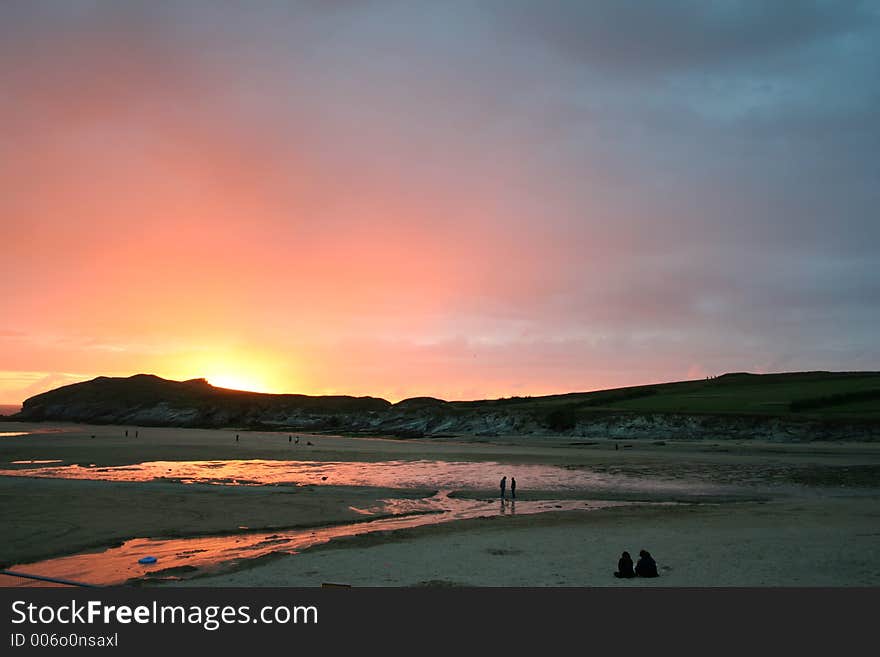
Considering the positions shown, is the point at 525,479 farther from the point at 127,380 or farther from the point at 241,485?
the point at 127,380

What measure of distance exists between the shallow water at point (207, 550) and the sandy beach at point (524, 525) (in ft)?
2.13

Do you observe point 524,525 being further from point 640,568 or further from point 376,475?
point 376,475

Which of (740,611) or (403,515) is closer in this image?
(740,611)

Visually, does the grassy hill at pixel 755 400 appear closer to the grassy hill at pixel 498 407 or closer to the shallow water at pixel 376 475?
the grassy hill at pixel 498 407

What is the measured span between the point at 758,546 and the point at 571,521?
8.50 meters

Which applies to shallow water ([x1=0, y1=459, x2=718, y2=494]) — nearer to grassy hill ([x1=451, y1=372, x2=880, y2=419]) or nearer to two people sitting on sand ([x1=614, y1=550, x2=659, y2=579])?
two people sitting on sand ([x1=614, y1=550, x2=659, y2=579])

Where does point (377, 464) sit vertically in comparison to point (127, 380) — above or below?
below

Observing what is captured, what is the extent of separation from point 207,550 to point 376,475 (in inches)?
986

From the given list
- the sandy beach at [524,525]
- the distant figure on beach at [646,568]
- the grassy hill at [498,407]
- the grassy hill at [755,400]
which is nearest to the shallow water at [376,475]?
the sandy beach at [524,525]

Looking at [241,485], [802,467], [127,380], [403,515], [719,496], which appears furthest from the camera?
[127,380]

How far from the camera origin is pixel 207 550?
22500mm

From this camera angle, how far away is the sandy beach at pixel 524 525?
730 inches

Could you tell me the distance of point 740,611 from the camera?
546 inches

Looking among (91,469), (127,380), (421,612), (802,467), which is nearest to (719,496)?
(802,467)
